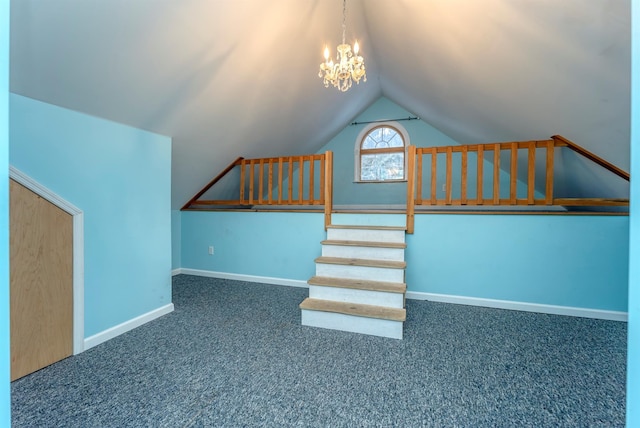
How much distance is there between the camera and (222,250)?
389 centimetres

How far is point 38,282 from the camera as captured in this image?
1773 millimetres

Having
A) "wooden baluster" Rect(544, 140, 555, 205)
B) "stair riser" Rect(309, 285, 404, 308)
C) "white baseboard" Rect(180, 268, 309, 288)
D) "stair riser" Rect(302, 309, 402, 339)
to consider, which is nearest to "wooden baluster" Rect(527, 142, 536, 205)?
"wooden baluster" Rect(544, 140, 555, 205)

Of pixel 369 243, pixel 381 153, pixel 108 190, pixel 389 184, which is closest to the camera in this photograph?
pixel 108 190

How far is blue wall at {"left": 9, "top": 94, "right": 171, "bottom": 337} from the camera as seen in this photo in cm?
176

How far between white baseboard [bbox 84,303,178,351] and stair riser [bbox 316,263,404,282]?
153 cm

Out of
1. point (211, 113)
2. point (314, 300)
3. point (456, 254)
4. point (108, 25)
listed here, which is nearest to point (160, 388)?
point (314, 300)

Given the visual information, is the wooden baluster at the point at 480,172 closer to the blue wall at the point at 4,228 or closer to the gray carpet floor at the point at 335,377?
the gray carpet floor at the point at 335,377

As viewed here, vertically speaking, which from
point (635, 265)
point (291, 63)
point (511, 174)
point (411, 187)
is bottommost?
point (635, 265)

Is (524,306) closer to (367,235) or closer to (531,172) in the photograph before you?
(531,172)

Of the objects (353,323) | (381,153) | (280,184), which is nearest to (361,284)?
(353,323)

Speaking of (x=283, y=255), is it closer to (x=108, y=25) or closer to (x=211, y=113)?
(x=211, y=113)

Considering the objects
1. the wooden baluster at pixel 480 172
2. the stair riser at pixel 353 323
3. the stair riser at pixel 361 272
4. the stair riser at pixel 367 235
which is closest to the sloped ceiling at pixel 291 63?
the wooden baluster at pixel 480 172

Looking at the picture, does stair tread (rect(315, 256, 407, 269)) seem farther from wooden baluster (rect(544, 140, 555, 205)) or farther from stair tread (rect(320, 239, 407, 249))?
wooden baluster (rect(544, 140, 555, 205))

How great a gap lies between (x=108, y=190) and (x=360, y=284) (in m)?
2.23
